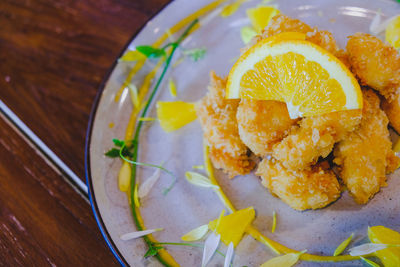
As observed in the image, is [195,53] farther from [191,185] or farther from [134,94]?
[191,185]

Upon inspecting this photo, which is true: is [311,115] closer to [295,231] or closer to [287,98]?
[287,98]

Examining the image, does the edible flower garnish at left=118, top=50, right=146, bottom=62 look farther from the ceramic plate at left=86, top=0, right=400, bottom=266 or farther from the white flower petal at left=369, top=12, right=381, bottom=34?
the white flower petal at left=369, top=12, right=381, bottom=34

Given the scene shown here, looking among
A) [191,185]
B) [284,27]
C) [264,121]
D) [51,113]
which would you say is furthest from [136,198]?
[284,27]

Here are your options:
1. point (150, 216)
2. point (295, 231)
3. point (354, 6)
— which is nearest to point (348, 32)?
point (354, 6)

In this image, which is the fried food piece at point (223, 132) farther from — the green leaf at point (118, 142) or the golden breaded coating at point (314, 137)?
the green leaf at point (118, 142)

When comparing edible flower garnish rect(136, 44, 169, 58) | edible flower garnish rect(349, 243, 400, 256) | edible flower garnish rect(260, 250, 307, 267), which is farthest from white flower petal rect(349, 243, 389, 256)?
edible flower garnish rect(136, 44, 169, 58)

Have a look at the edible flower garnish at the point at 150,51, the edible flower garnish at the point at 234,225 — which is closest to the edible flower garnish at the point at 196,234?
the edible flower garnish at the point at 234,225
